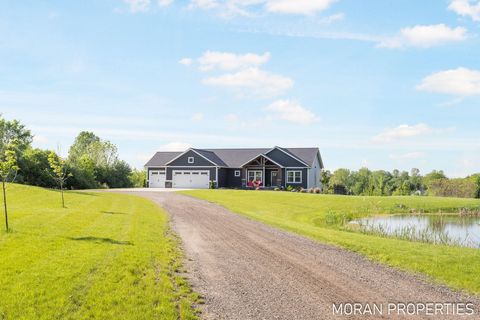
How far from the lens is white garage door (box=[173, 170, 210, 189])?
53312mm

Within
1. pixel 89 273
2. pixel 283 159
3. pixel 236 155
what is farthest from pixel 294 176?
pixel 89 273

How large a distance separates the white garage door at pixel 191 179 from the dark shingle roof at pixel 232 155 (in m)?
Result: 2.40

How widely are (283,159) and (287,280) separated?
42.9m

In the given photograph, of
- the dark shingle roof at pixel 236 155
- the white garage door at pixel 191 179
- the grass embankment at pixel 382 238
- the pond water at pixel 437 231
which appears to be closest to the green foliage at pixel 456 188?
the grass embankment at pixel 382 238

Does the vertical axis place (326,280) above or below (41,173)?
below

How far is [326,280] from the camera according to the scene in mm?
9148

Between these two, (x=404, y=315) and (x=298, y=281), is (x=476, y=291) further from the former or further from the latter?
(x=298, y=281)

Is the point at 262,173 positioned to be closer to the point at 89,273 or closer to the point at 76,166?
the point at 76,166

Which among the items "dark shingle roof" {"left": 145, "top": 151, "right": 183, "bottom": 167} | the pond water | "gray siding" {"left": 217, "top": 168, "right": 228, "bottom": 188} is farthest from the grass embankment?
"dark shingle roof" {"left": 145, "top": 151, "right": 183, "bottom": 167}

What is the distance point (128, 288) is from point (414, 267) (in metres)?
7.08

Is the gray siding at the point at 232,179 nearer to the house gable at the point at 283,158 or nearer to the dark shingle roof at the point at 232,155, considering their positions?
the dark shingle roof at the point at 232,155

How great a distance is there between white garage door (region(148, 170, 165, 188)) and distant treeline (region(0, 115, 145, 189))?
13.7ft

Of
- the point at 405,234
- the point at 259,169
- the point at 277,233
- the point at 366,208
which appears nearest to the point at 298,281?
the point at 277,233

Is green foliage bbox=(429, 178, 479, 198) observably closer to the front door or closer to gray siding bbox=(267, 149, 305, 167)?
gray siding bbox=(267, 149, 305, 167)
